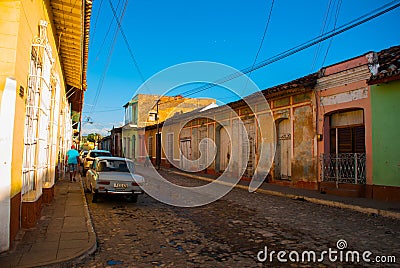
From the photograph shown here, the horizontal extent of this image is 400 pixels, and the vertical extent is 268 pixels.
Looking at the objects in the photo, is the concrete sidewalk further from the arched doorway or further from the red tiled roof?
the arched doorway

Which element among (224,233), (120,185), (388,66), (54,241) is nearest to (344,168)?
(388,66)

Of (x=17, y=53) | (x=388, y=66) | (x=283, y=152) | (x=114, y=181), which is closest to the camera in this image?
(x=17, y=53)

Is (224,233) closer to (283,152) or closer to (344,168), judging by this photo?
(344,168)

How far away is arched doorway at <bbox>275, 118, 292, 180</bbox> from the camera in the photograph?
1494 cm

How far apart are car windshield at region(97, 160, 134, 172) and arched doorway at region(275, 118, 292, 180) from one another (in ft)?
24.4

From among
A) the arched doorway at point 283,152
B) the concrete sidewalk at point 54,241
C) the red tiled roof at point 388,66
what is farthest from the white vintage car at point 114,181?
the red tiled roof at point 388,66

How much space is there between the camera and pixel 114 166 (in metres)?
10.5

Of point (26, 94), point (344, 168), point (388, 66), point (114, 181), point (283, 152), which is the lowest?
point (114, 181)

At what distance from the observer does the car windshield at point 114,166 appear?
10266mm

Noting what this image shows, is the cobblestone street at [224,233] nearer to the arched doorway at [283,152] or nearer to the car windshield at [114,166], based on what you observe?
the car windshield at [114,166]

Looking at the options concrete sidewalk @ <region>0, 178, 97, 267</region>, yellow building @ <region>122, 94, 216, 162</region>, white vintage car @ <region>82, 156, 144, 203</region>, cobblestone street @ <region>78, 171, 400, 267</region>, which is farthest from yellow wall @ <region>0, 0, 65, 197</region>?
yellow building @ <region>122, 94, 216, 162</region>

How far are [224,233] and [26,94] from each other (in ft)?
14.4

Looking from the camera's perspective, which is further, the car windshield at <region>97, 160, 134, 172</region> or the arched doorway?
the arched doorway

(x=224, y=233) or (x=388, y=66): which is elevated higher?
(x=388, y=66)
